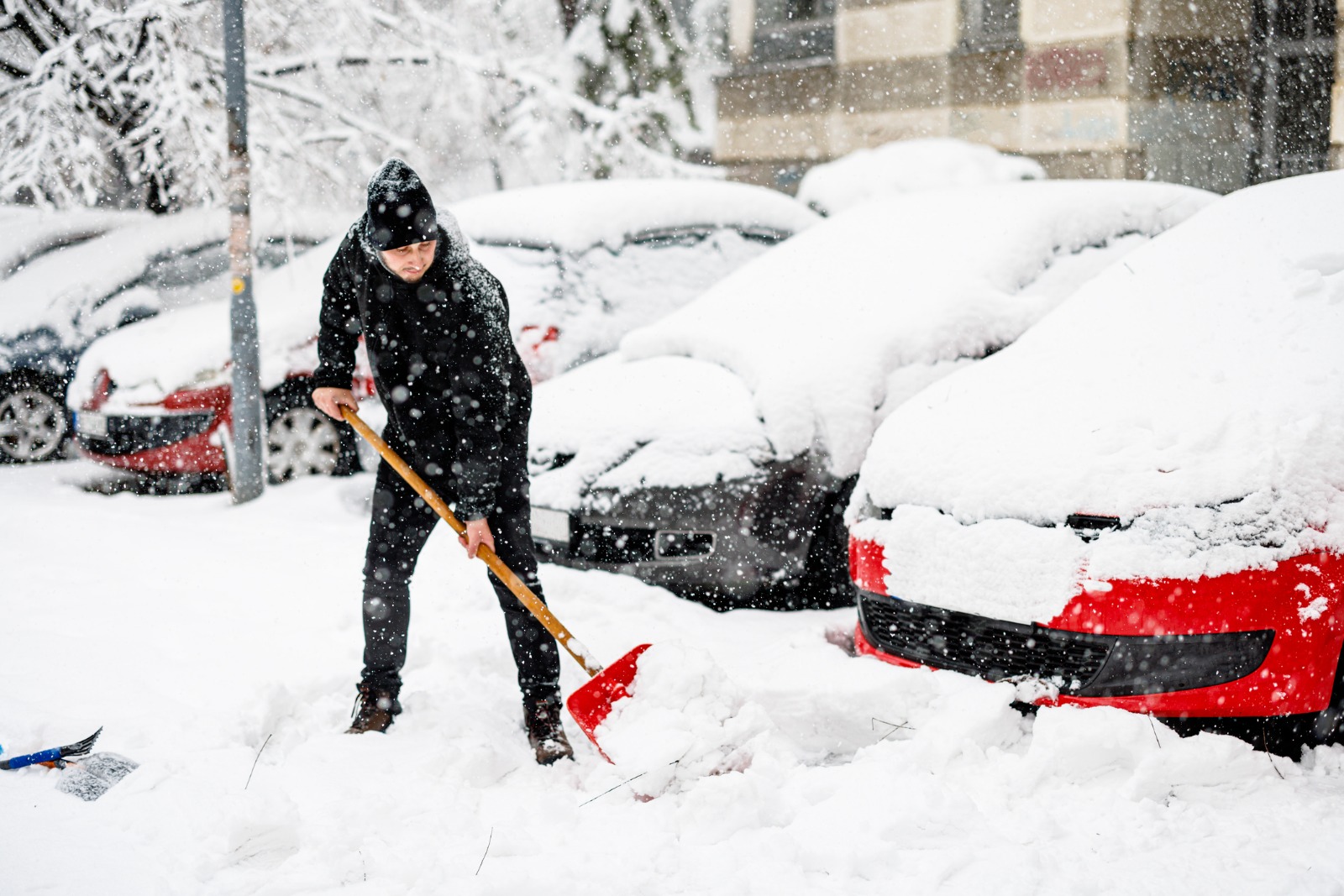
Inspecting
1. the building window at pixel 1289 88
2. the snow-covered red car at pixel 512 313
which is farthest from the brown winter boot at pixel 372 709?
the building window at pixel 1289 88

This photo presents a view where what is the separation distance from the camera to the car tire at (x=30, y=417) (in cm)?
760

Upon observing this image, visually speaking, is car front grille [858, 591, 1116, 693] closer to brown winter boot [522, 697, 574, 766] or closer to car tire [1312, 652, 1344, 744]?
car tire [1312, 652, 1344, 744]

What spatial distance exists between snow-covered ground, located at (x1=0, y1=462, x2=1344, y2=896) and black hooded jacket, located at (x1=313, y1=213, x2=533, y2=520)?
72 centimetres

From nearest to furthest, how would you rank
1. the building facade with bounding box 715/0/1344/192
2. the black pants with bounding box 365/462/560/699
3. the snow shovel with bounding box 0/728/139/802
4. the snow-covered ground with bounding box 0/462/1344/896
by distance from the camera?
1. the snow-covered ground with bounding box 0/462/1344/896
2. the snow shovel with bounding box 0/728/139/802
3. the black pants with bounding box 365/462/560/699
4. the building facade with bounding box 715/0/1344/192

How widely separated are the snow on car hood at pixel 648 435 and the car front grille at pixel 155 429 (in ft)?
9.32

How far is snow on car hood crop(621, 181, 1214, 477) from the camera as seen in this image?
405 cm

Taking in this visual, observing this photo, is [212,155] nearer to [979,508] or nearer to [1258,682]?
[979,508]

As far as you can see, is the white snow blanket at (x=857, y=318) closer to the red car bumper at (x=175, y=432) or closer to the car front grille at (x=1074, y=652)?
the car front grille at (x=1074, y=652)

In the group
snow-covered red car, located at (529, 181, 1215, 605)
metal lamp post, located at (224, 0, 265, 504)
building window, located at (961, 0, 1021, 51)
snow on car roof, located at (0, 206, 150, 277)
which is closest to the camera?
snow-covered red car, located at (529, 181, 1215, 605)

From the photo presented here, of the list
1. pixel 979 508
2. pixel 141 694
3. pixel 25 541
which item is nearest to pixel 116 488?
pixel 25 541

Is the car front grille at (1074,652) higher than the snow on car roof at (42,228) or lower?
lower

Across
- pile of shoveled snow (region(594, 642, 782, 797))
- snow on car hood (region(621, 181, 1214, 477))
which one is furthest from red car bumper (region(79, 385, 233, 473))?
pile of shoveled snow (region(594, 642, 782, 797))

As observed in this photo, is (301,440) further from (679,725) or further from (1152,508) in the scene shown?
(1152,508)

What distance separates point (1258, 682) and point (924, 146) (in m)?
7.58
